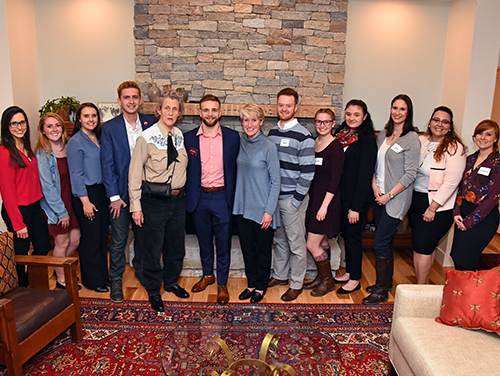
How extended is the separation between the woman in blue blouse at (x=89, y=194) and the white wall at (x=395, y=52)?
2860mm

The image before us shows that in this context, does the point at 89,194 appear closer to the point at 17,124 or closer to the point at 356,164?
the point at 17,124

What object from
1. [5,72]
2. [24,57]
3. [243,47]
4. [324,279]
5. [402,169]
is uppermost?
[243,47]

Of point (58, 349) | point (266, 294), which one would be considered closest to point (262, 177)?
point (266, 294)

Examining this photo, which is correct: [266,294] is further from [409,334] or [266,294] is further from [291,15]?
[291,15]

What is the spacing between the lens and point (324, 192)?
3.12 meters

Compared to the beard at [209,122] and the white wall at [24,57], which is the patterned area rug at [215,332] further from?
the white wall at [24,57]

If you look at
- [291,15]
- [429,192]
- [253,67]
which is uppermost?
[291,15]

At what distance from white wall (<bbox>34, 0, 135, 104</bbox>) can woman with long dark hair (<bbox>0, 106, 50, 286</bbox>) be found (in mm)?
1819

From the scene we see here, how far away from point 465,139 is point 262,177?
7.18 ft

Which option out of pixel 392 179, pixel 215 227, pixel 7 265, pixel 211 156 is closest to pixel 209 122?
pixel 211 156

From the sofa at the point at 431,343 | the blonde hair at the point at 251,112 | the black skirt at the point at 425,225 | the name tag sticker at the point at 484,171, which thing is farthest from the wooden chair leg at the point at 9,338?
the name tag sticker at the point at 484,171

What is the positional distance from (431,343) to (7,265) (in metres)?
2.44

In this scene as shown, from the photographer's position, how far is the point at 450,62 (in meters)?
4.33

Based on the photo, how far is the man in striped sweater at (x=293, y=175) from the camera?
2965 millimetres
